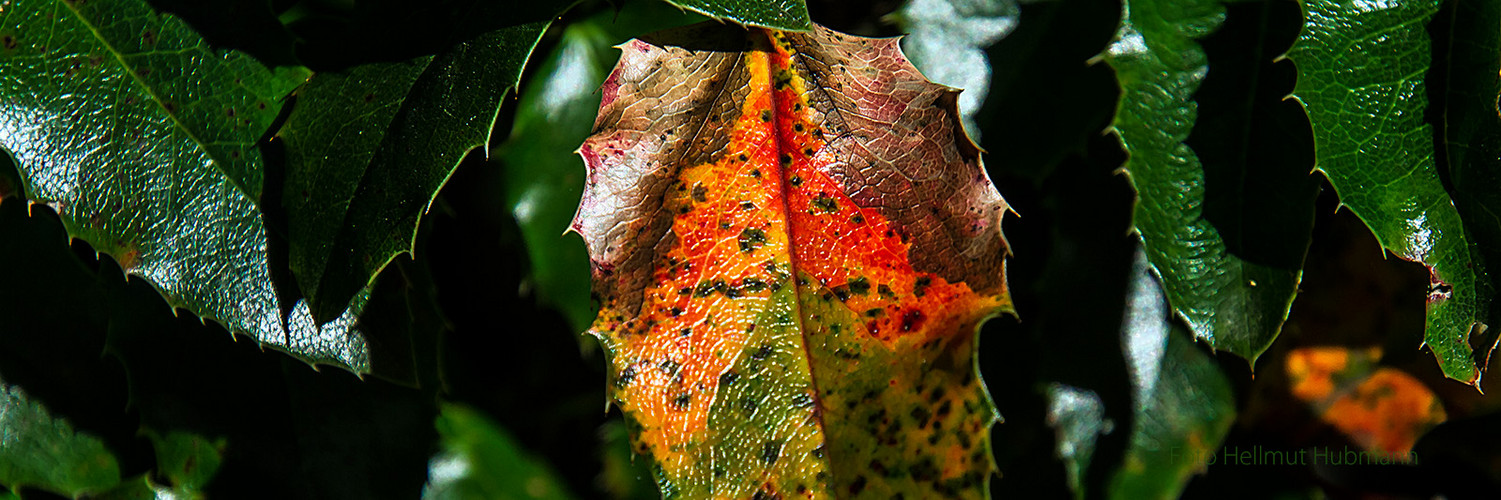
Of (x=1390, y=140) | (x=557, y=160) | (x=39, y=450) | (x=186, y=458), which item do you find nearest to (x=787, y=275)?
(x=557, y=160)

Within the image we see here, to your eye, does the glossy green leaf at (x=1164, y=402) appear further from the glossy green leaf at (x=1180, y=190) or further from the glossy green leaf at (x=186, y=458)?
the glossy green leaf at (x=186, y=458)

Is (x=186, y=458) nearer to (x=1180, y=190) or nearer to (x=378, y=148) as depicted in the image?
(x=378, y=148)

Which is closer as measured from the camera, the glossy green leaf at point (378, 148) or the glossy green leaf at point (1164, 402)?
the glossy green leaf at point (378, 148)

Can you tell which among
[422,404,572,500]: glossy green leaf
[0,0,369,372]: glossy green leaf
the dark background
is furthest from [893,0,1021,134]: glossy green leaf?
[422,404,572,500]: glossy green leaf

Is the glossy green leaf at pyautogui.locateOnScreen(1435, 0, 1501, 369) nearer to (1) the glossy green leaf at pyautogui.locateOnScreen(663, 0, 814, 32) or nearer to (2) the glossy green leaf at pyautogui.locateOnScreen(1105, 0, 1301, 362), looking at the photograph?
(2) the glossy green leaf at pyautogui.locateOnScreen(1105, 0, 1301, 362)

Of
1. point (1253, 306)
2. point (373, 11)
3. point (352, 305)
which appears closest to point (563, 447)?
point (352, 305)

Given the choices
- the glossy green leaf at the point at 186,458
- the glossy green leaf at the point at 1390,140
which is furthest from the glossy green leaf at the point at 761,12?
the glossy green leaf at the point at 186,458

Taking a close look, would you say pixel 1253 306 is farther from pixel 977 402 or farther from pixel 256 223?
pixel 256 223
